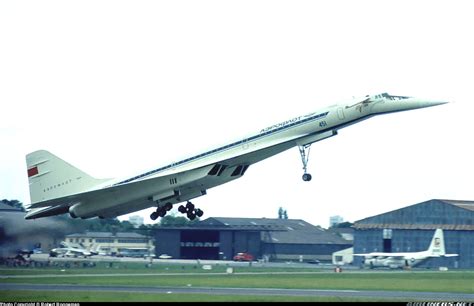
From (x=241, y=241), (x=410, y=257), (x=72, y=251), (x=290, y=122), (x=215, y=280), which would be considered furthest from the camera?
(x=241, y=241)

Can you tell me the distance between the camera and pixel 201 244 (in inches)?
2269

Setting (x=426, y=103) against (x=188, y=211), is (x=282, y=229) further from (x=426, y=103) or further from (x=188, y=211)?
(x=426, y=103)

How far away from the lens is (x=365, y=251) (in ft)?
198

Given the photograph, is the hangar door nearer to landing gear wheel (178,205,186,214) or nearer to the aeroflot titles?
landing gear wheel (178,205,186,214)

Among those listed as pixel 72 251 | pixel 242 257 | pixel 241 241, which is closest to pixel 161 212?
pixel 72 251

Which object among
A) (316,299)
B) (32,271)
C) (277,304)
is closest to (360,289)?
(316,299)

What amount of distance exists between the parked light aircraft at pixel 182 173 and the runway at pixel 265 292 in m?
4.28

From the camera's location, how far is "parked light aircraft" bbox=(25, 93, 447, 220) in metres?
36.7

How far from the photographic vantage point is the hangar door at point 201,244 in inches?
2246

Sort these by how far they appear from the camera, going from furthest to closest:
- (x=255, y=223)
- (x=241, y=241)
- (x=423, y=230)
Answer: (x=255, y=223), (x=423, y=230), (x=241, y=241)

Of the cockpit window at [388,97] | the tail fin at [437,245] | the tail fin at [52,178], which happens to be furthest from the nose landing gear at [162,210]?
the tail fin at [437,245]

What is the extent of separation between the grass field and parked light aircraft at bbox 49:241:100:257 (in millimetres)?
971

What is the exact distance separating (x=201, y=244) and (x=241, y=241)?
2.47 metres

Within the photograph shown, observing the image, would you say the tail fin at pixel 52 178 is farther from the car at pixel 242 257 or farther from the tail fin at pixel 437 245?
the tail fin at pixel 437 245
